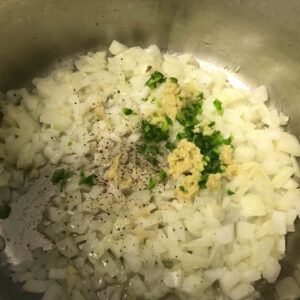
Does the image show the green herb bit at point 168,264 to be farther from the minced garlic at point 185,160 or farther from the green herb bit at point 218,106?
the green herb bit at point 218,106

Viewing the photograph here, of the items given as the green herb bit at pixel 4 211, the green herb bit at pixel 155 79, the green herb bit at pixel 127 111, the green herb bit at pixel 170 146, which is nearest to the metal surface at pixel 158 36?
the green herb bit at pixel 4 211

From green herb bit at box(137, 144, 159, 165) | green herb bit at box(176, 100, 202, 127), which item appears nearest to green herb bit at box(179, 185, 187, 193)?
green herb bit at box(137, 144, 159, 165)

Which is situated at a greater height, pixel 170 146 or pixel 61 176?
pixel 170 146

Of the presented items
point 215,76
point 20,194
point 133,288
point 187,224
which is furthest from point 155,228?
point 215,76

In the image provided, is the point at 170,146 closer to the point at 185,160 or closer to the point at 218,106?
the point at 185,160

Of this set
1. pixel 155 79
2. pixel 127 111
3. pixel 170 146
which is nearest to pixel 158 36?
pixel 155 79

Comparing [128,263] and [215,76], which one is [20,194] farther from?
[215,76]

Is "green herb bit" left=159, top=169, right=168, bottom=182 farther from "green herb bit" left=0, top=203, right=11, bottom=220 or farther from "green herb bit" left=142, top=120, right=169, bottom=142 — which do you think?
"green herb bit" left=0, top=203, right=11, bottom=220
